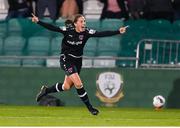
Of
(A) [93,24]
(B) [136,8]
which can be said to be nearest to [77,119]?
(A) [93,24]

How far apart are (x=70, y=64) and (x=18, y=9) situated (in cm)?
719

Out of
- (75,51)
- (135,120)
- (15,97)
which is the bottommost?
(15,97)

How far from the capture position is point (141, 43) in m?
15.7

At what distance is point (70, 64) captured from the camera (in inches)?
480

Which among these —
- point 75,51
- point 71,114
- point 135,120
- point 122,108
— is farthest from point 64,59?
point 122,108

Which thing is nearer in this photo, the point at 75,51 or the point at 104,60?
the point at 75,51

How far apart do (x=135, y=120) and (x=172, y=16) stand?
24.6 feet

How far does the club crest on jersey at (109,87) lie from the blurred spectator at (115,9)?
315 centimetres

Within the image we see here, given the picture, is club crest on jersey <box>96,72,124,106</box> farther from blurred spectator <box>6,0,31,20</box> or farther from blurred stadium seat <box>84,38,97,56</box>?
blurred spectator <box>6,0,31,20</box>

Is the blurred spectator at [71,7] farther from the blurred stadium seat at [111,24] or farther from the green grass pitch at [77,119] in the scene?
the green grass pitch at [77,119]

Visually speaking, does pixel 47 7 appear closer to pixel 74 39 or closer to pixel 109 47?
pixel 109 47

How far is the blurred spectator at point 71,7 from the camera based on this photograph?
1830cm

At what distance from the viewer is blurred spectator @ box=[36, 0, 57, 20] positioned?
1861 cm

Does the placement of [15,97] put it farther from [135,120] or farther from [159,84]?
[135,120]
